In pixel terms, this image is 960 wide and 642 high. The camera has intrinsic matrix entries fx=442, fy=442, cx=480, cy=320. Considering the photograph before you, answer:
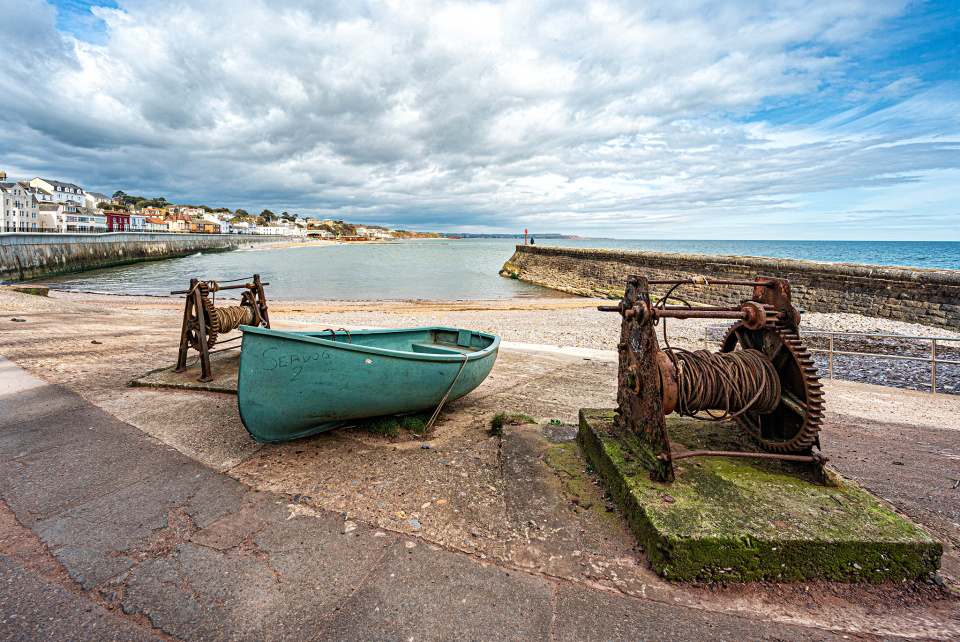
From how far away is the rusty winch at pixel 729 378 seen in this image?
3248 millimetres

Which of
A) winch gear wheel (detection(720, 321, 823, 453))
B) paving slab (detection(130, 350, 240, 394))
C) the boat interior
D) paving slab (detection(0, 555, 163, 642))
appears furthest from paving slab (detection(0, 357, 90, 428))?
winch gear wheel (detection(720, 321, 823, 453))

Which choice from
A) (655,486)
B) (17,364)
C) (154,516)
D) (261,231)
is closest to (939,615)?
(655,486)

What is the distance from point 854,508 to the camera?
287 centimetres

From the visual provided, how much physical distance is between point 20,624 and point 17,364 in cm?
733

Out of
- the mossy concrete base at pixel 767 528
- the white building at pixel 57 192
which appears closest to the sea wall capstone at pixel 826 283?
the mossy concrete base at pixel 767 528

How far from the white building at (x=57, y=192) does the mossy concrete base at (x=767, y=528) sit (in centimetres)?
12822

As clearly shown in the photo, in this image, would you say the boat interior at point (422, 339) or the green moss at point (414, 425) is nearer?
the green moss at point (414, 425)

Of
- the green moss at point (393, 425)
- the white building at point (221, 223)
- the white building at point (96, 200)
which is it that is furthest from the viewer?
the white building at point (221, 223)

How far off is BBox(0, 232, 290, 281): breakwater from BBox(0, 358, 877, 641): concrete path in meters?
41.0

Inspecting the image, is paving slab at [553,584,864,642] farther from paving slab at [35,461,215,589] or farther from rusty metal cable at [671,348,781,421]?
paving slab at [35,461,215,589]

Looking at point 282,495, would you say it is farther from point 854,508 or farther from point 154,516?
point 854,508

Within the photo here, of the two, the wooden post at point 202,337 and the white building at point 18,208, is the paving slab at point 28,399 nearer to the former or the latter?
the wooden post at point 202,337

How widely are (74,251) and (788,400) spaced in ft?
178

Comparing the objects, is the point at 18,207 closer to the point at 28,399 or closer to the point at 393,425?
the point at 28,399
